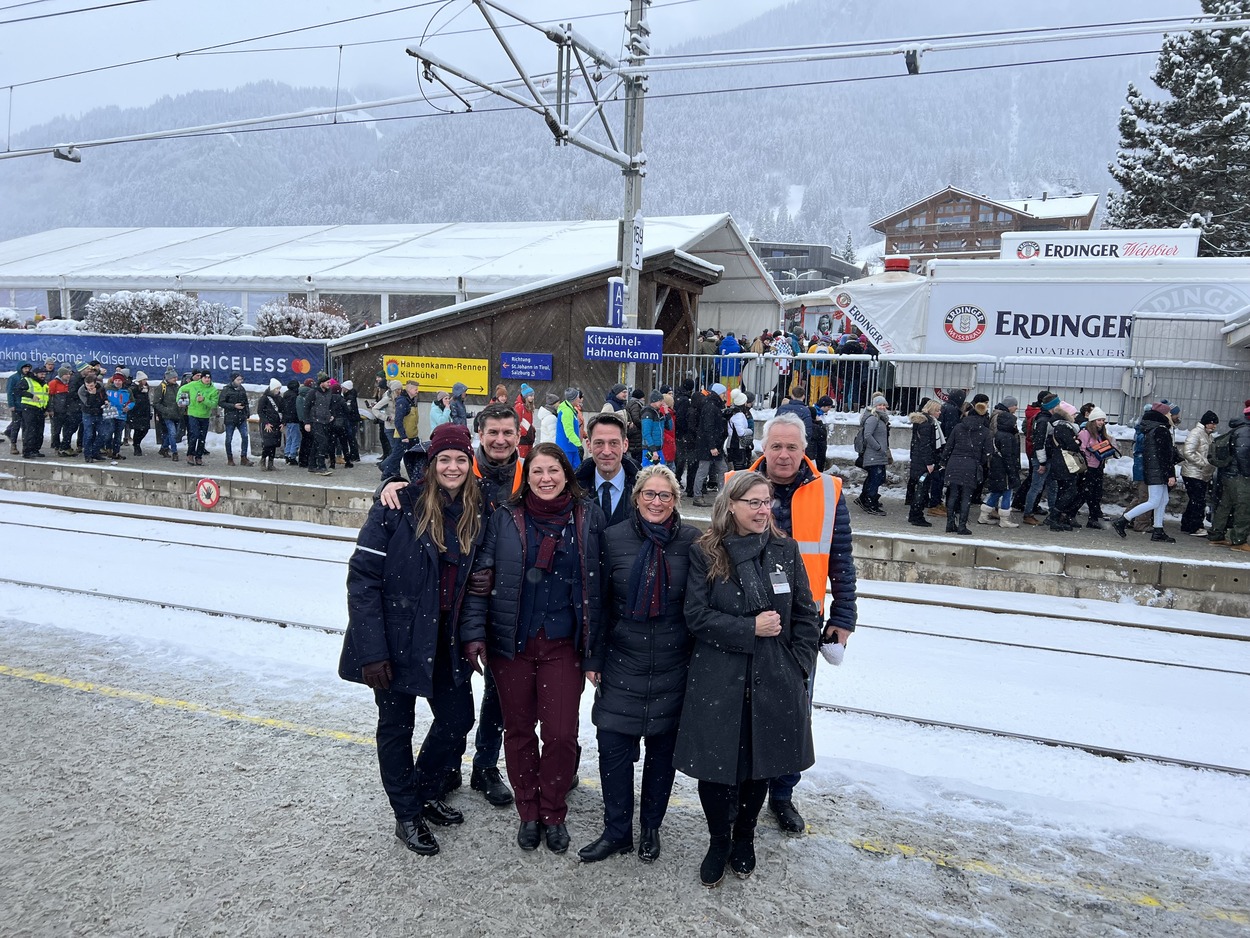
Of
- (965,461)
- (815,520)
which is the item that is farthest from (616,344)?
(815,520)

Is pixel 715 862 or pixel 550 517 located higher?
pixel 550 517

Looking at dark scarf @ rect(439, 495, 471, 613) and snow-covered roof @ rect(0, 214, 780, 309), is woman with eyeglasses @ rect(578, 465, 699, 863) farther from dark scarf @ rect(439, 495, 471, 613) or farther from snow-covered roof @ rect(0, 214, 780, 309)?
snow-covered roof @ rect(0, 214, 780, 309)

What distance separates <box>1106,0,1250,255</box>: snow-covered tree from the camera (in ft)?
96.0

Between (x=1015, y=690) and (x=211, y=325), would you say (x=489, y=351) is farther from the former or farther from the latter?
(x=1015, y=690)

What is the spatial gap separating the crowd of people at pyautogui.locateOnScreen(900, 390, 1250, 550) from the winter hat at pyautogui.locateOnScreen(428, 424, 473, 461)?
8.90 meters

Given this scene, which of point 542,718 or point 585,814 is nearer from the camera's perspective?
point 542,718

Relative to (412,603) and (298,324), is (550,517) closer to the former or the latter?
(412,603)

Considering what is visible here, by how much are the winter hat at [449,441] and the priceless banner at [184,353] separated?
1508 centimetres

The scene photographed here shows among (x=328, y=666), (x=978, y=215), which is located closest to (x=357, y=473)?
(x=328, y=666)

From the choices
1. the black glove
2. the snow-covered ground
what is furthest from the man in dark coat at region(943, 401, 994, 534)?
the black glove

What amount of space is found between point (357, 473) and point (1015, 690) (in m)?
12.1

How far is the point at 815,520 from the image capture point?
439 cm

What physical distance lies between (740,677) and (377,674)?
1631mm

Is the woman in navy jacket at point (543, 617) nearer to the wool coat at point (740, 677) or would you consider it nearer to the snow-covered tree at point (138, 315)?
the wool coat at point (740, 677)
